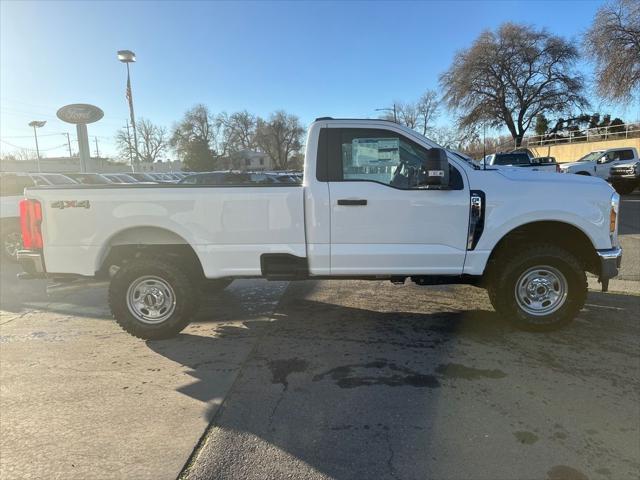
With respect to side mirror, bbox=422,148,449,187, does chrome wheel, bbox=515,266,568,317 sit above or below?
below

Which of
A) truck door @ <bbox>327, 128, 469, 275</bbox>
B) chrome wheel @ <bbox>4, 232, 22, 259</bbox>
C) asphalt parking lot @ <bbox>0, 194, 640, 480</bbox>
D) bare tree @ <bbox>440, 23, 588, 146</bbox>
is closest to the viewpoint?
asphalt parking lot @ <bbox>0, 194, 640, 480</bbox>

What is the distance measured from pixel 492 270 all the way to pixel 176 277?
10.7 feet

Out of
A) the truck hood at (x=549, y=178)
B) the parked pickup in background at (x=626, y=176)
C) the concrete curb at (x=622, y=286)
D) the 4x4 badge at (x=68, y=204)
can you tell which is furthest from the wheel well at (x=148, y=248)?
the parked pickup in background at (x=626, y=176)

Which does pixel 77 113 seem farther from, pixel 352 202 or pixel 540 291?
pixel 540 291

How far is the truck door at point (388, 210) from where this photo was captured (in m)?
4.38

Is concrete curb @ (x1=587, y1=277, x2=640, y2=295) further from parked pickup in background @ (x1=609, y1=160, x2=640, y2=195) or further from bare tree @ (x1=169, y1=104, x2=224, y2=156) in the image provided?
bare tree @ (x1=169, y1=104, x2=224, y2=156)

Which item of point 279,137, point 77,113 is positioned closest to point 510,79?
point 77,113

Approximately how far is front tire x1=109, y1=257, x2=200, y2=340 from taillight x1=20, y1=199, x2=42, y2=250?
0.92m

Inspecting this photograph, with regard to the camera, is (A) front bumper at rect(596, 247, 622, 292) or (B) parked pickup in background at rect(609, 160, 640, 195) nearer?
(A) front bumper at rect(596, 247, 622, 292)

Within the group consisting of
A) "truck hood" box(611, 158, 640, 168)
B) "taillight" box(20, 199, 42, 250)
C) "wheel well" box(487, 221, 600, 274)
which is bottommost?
"wheel well" box(487, 221, 600, 274)

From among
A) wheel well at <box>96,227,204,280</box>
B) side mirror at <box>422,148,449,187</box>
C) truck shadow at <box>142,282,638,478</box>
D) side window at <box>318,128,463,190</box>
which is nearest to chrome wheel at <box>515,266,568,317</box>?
truck shadow at <box>142,282,638,478</box>

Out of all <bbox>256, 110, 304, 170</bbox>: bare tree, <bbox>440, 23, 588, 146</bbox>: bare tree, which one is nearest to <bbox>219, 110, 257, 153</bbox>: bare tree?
<bbox>256, 110, 304, 170</bbox>: bare tree

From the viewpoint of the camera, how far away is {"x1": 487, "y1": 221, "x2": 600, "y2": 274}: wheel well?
457 centimetres

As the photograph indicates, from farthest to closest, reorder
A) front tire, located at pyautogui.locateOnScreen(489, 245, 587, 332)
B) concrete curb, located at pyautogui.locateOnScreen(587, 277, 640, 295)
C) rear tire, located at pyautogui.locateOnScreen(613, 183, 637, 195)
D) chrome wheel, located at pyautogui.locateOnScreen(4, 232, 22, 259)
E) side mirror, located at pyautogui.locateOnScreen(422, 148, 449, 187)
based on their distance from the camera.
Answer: rear tire, located at pyautogui.locateOnScreen(613, 183, 637, 195)
chrome wheel, located at pyautogui.locateOnScreen(4, 232, 22, 259)
concrete curb, located at pyautogui.locateOnScreen(587, 277, 640, 295)
front tire, located at pyautogui.locateOnScreen(489, 245, 587, 332)
side mirror, located at pyautogui.locateOnScreen(422, 148, 449, 187)
